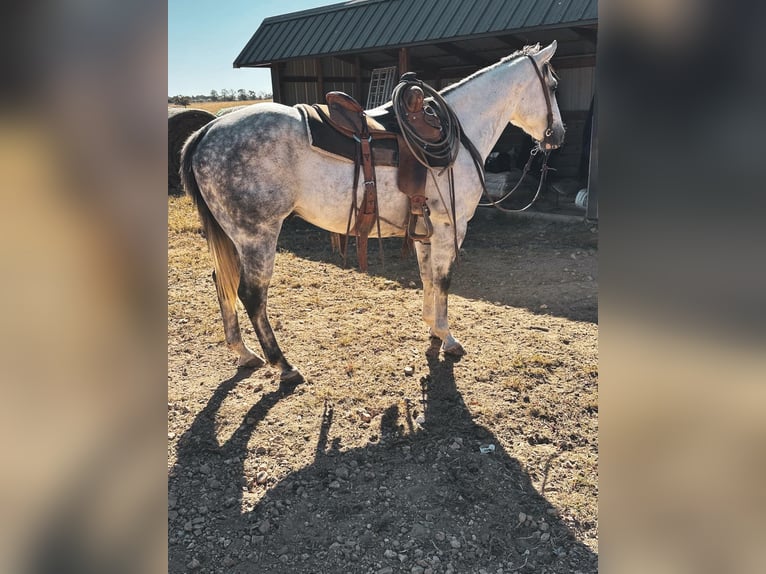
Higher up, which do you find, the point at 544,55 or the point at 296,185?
the point at 544,55

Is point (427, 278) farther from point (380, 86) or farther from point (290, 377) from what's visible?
point (380, 86)

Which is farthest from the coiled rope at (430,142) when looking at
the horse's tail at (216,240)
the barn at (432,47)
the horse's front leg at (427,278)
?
the barn at (432,47)

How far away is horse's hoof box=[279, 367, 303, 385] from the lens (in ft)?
12.5

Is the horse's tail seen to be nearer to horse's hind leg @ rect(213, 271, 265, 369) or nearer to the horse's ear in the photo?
horse's hind leg @ rect(213, 271, 265, 369)

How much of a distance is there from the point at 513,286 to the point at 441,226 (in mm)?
2214

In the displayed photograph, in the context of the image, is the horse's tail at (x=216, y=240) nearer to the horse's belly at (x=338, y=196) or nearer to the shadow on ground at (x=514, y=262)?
the horse's belly at (x=338, y=196)

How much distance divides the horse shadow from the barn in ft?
21.4

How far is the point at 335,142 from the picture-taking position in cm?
345

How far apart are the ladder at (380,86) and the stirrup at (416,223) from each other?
26.8 feet

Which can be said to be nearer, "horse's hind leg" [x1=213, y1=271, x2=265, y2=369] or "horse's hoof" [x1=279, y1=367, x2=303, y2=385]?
"horse's hoof" [x1=279, y1=367, x2=303, y2=385]

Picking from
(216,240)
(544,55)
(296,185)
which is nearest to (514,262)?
(544,55)

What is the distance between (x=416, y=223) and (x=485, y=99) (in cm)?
126

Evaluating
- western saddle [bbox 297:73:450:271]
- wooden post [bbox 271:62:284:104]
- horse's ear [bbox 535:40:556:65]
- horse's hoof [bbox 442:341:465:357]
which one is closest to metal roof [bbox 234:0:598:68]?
wooden post [bbox 271:62:284:104]
